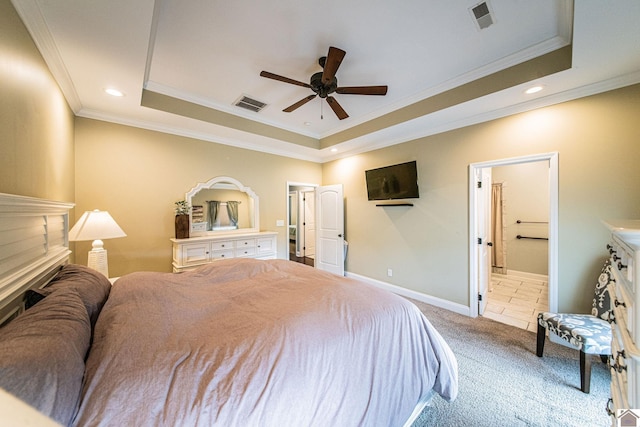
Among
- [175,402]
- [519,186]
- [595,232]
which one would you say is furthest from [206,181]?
[519,186]

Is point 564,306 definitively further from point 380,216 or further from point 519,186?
point 519,186

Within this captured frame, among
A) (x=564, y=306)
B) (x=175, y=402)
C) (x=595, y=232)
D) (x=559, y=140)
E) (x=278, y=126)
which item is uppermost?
(x=278, y=126)

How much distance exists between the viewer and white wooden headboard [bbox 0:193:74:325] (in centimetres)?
103

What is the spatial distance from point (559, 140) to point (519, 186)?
2.77 m

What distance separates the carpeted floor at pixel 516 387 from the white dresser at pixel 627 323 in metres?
0.64

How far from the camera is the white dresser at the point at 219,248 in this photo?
303 centimetres

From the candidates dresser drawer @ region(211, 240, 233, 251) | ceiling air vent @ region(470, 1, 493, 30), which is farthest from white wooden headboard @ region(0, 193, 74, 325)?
ceiling air vent @ region(470, 1, 493, 30)

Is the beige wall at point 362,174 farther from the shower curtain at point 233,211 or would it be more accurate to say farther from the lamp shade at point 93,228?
the shower curtain at point 233,211

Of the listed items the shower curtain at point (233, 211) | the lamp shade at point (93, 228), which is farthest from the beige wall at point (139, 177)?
the lamp shade at point (93, 228)

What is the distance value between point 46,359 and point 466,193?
3.68 metres

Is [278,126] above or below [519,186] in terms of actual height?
above

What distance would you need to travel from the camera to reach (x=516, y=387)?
1.77 metres

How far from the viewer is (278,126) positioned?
372 cm

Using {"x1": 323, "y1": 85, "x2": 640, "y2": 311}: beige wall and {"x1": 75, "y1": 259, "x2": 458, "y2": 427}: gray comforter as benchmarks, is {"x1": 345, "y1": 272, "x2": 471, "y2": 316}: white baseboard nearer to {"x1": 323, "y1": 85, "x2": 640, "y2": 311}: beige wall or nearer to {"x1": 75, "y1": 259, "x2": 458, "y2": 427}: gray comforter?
{"x1": 323, "y1": 85, "x2": 640, "y2": 311}: beige wall
